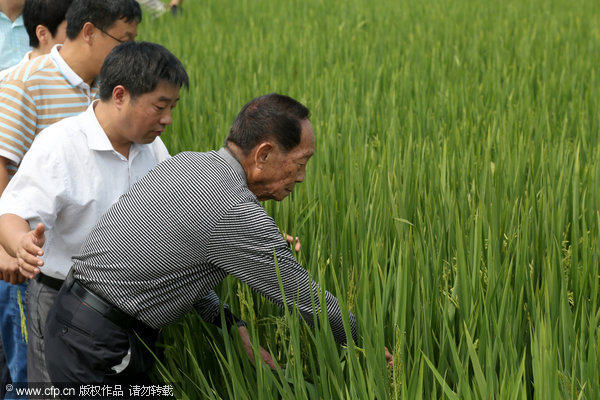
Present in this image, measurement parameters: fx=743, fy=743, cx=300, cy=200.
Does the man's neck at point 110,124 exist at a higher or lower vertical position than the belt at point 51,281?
higher

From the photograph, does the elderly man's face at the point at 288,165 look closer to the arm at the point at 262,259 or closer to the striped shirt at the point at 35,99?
the arm at the point at 262,259

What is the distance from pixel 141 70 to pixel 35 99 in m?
0.41

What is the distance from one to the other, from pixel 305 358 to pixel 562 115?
8.89 feet

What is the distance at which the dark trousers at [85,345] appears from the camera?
57.9 inches

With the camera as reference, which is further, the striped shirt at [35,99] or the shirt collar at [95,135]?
the striped shirt at [35,99]

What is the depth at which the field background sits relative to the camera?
1.37m

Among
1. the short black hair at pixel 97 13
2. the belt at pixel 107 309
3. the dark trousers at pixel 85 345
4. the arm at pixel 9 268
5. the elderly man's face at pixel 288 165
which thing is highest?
the short black hair at pixel 97 13

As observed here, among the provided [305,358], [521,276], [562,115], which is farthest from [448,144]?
[305,358]

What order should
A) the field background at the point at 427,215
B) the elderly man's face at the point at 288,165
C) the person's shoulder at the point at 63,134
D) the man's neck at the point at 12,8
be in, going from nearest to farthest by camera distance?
1. the field background at the point at 427,215
2. the elderly man's face at the point at 288,165
3. the person's shoulder at the point at 63,134
4. the man's neck at the point at 12,8

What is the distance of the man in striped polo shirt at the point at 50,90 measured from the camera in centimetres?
167

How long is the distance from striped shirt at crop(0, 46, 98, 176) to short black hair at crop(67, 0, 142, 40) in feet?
0.28

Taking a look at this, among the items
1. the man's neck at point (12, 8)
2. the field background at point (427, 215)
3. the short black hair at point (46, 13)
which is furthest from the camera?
the man's neck at point (12, 8)

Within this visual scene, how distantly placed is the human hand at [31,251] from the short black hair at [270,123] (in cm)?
42

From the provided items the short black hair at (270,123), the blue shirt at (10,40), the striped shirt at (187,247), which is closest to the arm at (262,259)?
the striped shirt at (187,247)
